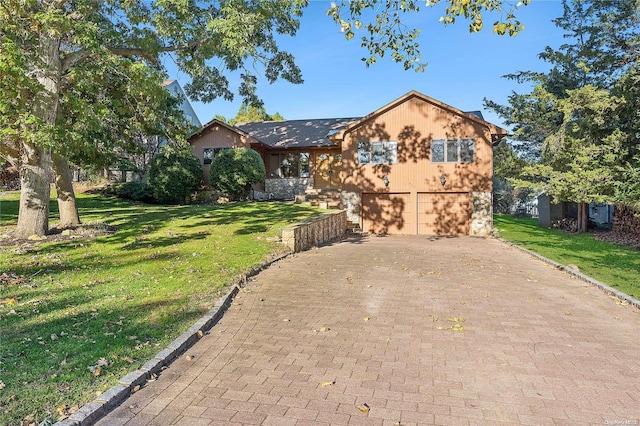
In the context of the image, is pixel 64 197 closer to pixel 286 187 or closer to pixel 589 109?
pixel 286 187

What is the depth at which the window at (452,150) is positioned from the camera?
19547mm

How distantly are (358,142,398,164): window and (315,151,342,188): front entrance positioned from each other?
3.58m

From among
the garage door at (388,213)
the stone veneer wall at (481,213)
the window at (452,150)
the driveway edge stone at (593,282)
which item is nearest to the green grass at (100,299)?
the driveway edge stone at (593,282)

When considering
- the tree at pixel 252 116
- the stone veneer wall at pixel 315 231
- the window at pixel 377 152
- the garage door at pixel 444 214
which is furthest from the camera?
the tree at pixel 252 116

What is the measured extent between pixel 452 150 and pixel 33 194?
55.7 feet

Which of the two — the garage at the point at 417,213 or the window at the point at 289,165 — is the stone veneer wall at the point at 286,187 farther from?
the garage at the point at 417,213

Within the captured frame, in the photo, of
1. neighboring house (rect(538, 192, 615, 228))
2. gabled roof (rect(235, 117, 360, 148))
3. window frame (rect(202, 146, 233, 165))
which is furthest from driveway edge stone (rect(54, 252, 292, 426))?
neighboring house (rect(538, 192, 615, 228))

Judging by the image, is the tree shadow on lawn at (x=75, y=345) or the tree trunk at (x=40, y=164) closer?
the tree shadow on lawn at (x=75, y=345)

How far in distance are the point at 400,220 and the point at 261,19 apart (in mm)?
12064

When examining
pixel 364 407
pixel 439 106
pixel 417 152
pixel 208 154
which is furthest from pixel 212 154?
pixel 364 407

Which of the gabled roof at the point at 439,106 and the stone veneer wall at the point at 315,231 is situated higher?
→ the gabled roof at the point at 439,106

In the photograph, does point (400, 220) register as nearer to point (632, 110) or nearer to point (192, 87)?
point (632, 110)

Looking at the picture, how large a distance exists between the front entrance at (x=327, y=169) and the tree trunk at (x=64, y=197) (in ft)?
46.0

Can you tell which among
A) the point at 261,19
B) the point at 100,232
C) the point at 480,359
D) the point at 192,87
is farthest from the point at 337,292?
the point at 192,87
